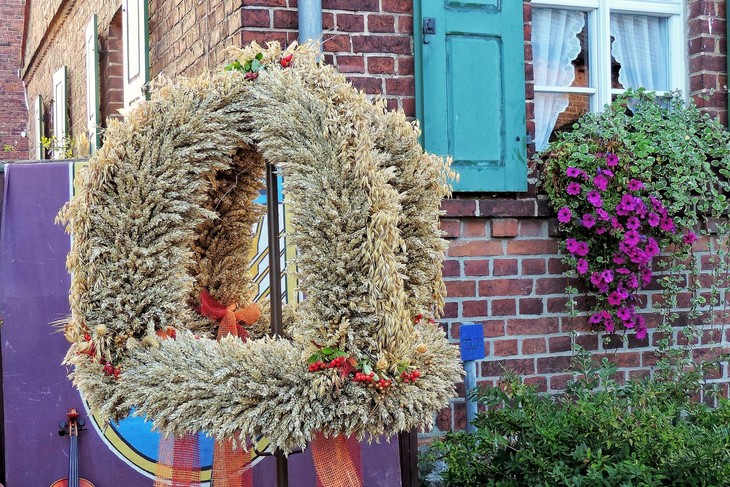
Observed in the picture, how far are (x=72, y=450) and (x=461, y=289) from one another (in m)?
1.74

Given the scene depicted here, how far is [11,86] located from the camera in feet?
45.9

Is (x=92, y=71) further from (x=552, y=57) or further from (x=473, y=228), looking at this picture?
(x=473, y=228)

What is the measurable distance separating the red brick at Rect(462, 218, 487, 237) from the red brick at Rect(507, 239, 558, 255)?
15 centimetres

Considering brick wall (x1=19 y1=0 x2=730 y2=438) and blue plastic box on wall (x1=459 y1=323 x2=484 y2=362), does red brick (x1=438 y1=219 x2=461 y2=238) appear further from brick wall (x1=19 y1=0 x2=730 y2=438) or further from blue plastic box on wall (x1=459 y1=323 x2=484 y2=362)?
blue plastic box on wall (x1=459 y1=323 x2=484 y2=362)

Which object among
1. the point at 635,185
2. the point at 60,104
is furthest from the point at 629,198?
the point at 60,104

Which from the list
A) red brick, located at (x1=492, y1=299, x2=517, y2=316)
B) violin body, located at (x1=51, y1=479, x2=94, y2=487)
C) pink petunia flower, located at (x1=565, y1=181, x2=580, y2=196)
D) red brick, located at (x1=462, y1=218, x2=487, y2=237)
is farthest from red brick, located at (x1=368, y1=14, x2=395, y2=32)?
violin body, located at (x1=51, y1=479, x2=94, y2=487)

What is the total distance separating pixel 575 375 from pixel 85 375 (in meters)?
2.63

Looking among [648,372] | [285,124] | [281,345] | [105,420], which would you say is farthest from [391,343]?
[648,372]

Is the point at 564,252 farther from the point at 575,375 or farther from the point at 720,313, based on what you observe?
the point at 720,313

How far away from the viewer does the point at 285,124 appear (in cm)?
209

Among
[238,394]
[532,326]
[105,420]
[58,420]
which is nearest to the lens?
[238,394]

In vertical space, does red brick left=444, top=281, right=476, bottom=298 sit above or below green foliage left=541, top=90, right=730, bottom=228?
below

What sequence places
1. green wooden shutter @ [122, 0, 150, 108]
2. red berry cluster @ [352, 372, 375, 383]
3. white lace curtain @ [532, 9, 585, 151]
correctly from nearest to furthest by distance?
red berry cluster @ [352, 372, 375, 383] → white lace curtain @ [532, 9, 585, 151] → green wooden shutter @ [122, 0, 150, 108]

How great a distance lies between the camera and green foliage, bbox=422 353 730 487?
2.90 meters
